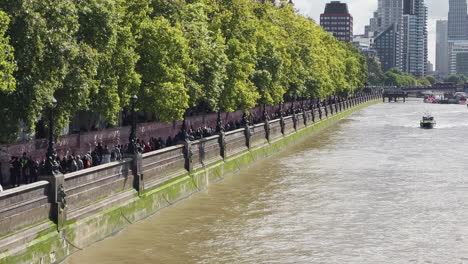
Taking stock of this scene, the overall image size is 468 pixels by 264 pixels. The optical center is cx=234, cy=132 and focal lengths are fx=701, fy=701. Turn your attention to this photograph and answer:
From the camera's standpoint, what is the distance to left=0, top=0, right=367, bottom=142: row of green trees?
26016mm

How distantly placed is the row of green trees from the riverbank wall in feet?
10.0

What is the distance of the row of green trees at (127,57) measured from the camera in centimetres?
2602

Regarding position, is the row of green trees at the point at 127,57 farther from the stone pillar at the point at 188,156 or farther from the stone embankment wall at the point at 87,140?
the stone embankment wall at the point at 87,140

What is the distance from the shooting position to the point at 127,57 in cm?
3409

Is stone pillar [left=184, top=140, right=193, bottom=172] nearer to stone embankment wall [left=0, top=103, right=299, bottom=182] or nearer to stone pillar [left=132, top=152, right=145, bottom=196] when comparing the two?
stone embankment wall [left=0, top=103, right=299, bottom=182]

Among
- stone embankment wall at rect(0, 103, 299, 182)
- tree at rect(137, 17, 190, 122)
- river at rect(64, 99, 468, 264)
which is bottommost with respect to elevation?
river at rect(64, 99, 468, 264)

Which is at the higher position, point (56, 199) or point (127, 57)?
point (127, 57)

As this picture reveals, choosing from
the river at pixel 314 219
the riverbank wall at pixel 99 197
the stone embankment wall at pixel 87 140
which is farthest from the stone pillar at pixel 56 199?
the stone embankment wall at pixel 87 140

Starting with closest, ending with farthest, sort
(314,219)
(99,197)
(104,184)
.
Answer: (99,197)
(104,184)
(314,219)

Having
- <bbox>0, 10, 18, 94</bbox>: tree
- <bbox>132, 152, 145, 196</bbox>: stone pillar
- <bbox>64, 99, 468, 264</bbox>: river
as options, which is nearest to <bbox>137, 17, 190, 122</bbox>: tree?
<bbox>64, 99, 468, 264</bbox>: river

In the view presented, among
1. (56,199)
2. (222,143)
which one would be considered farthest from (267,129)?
(56,199)

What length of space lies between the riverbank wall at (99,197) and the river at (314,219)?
0.63 meters

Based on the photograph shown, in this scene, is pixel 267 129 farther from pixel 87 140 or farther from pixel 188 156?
pixel 87 140

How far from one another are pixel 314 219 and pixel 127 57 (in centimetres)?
1187
